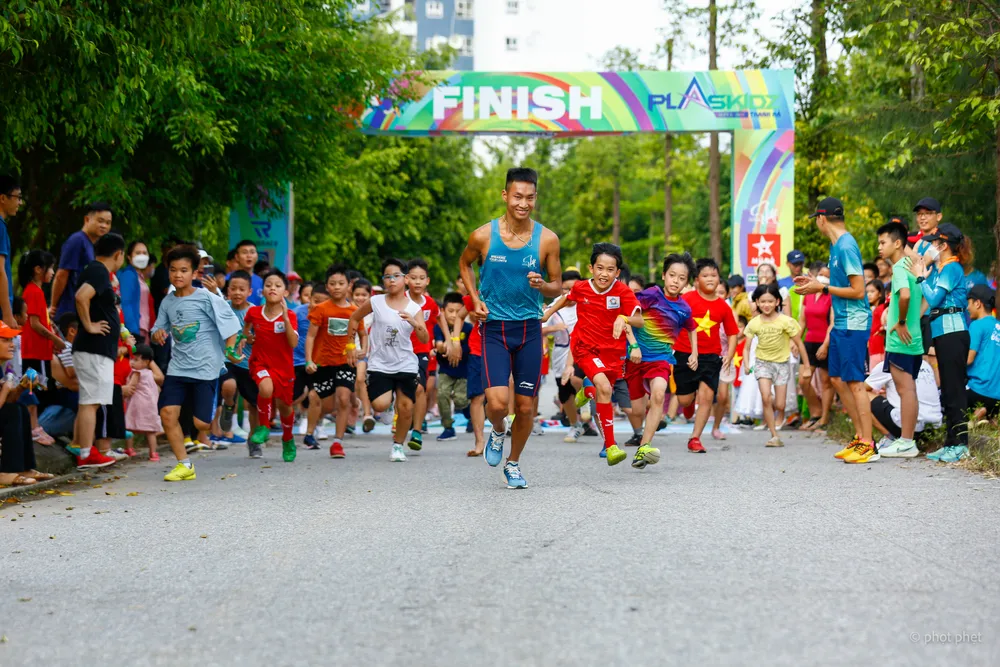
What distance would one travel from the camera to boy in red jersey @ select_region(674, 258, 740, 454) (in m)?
13.3

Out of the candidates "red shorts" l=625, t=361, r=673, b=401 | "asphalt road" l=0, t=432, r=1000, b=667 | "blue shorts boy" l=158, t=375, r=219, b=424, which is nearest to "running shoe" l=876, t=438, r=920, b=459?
"asphalt road" l=0, t=432, r=1000, b=667

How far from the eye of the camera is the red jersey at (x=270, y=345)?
1254cm

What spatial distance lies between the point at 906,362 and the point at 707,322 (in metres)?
2.91

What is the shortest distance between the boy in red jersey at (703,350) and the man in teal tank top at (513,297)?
12.3 feet

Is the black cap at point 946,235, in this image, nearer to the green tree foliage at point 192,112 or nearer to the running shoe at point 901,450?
the running shoe at point 901,450

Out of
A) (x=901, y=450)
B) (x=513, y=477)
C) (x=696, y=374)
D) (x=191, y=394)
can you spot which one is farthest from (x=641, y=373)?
(x=191, y=394)

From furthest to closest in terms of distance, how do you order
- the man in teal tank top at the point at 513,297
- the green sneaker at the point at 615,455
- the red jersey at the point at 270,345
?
the red jersey at the point at 270,345, the green sneaker at the point at 615,455, the man in teal tank top at the point at 513,297

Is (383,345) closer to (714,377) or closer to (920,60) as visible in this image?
(714,377)

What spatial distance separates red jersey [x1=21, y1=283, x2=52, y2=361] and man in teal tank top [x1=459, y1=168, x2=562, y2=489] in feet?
13.7

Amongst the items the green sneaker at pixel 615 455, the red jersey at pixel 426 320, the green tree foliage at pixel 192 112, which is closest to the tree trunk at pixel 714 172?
the green tree foliage at pixel 192 112

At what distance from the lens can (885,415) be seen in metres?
12.7

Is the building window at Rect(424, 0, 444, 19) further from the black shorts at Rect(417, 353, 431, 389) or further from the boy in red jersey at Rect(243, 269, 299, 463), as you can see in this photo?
the boy in red jersey at Rect(243, 269, 299, 463)

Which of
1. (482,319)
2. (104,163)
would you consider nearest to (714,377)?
(482,319)

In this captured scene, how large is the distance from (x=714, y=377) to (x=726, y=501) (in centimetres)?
509
